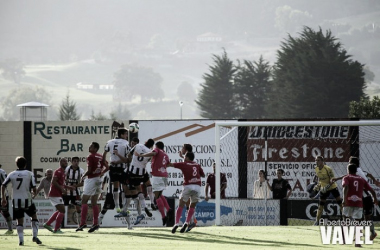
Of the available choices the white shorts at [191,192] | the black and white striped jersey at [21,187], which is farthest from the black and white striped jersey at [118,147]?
the black and white striped jersey at [21,187]

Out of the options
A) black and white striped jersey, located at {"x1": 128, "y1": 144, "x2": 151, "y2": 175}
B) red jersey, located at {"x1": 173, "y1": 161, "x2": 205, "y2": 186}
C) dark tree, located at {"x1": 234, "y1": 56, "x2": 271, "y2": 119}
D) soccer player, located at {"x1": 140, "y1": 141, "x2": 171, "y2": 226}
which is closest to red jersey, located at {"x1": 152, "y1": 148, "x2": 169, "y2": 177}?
soccer player, located at {"x1": 140, "y1": 141, "x2": 171, "y2": 226}

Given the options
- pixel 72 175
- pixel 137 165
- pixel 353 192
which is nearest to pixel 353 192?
pixel 353 192

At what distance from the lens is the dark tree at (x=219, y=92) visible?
430 ft

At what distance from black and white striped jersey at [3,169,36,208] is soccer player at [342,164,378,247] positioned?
267 inches

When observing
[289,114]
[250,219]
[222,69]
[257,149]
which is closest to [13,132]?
[257,149]

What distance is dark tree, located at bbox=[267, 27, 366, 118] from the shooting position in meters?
104

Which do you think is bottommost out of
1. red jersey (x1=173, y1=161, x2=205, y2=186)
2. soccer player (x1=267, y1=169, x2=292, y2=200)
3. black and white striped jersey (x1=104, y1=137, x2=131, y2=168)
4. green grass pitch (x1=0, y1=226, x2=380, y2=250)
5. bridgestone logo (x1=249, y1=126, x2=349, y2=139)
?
green grass pitch (x1=0, y1=226, x2=380, y2=250)

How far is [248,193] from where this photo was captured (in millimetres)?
33469

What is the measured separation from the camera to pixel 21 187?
1738cm

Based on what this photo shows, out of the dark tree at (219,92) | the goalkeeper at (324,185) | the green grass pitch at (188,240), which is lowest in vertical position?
the green grass pitch at (188,240)

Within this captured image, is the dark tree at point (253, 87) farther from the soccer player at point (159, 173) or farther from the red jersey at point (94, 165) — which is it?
the red jersey at point (94, 165)

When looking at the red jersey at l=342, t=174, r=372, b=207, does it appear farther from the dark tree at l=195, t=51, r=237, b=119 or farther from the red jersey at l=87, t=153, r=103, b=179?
the dark tree at l=195, t=51, r=237, b=119

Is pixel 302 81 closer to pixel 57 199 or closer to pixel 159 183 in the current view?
pixel 159 183

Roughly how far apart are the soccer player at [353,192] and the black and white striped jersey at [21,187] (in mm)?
6778
